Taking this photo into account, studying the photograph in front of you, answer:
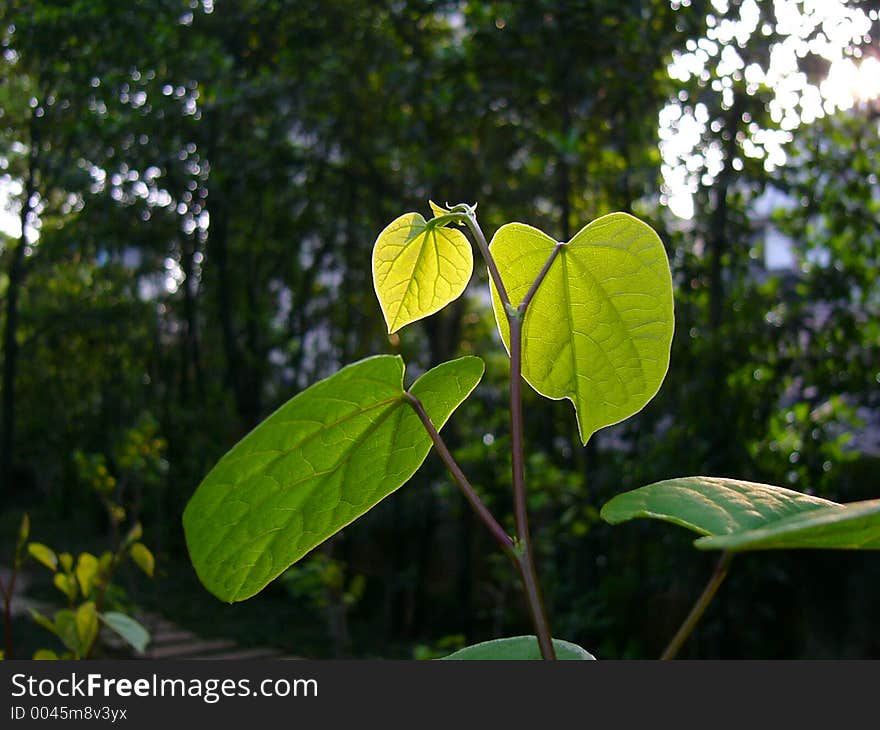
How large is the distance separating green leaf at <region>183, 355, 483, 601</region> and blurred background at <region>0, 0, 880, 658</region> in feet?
4.94

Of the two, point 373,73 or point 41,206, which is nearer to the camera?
point 373,73

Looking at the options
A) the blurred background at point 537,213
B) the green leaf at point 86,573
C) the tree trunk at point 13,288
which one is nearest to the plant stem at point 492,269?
the green leaf at point 86,573

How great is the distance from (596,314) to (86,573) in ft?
2.36

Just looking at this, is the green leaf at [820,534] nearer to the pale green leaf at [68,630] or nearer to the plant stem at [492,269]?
the plant stem at [492,269]

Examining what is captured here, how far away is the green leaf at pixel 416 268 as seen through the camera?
38 cm

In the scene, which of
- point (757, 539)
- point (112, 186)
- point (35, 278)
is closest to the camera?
point (757, 539)

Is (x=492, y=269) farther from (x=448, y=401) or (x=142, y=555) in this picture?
(x=142, y=555)

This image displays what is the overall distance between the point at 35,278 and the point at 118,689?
542 cm

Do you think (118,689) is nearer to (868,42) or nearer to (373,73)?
(868,42)

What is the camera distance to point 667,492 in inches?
10.9

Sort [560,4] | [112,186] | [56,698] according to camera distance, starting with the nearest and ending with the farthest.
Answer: [56,698] < [560,4] < [112,186]

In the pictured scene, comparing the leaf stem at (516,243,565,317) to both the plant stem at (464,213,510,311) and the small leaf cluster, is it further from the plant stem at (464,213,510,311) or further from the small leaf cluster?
the small leaf cluster

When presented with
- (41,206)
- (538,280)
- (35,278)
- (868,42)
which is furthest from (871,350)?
(35,278)

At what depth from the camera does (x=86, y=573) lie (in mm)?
916
